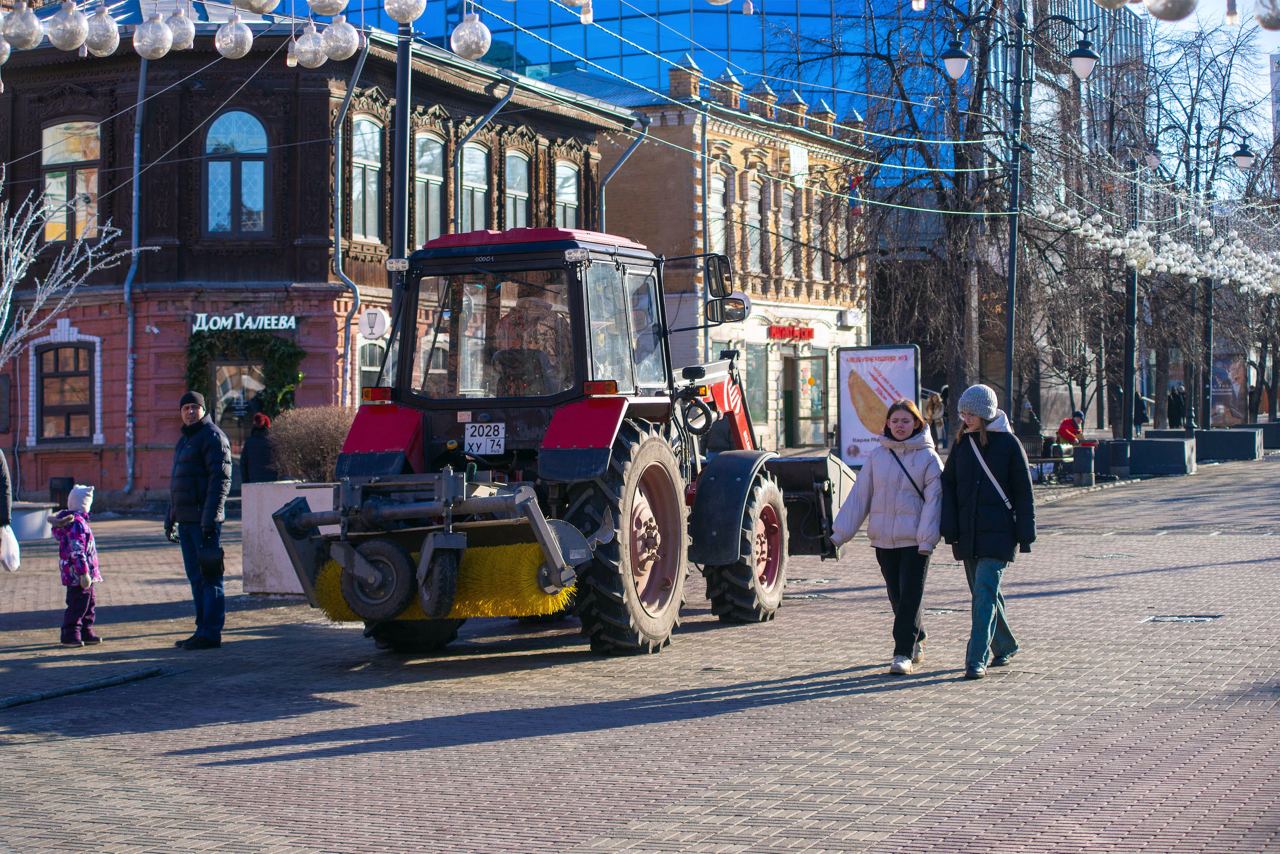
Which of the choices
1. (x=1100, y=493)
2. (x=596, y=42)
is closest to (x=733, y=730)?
(x=1100, y=493)

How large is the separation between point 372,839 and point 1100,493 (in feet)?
87.9

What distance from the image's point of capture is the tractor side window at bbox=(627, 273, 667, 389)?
12852 millimetres

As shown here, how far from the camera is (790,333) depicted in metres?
48.7

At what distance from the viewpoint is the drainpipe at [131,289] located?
103 ft

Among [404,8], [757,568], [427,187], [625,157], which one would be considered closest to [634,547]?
[757,568]

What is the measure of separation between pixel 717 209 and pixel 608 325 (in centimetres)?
3299

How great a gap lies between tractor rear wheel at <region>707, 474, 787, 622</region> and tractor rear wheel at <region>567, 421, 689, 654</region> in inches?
36.3

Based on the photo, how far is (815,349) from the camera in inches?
1981

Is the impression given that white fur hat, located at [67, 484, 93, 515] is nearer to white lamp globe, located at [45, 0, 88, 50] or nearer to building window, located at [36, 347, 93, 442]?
white lamp globe, located at [45, 0, 88, 50]

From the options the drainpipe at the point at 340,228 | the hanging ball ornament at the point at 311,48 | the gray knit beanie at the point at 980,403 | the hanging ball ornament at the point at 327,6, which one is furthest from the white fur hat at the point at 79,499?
the drainpipe at the point at 340,228

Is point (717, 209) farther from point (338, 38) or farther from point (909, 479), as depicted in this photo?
point (909, 479)

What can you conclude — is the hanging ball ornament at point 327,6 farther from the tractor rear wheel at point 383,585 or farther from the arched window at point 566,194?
the arched window at point 566,194

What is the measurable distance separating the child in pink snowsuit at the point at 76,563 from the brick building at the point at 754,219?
28280mm

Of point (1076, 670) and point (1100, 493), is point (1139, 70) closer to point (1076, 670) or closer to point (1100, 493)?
point (1100, 493)
